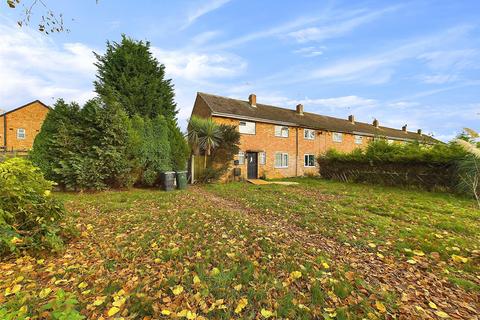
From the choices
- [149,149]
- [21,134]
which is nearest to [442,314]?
[149,149]

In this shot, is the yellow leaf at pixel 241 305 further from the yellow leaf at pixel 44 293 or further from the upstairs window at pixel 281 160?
the upstairs window at pixel 281 160

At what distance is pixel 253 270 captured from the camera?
3244mm

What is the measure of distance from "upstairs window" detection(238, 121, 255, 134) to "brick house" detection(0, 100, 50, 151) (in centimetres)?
2818

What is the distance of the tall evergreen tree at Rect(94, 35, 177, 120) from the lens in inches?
656

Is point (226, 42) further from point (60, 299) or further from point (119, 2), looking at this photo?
point (60, 299)

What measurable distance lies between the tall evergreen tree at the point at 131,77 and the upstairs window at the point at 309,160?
13.9 metres

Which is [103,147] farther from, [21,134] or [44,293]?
[21,134]

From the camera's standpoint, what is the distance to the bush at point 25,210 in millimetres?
3420

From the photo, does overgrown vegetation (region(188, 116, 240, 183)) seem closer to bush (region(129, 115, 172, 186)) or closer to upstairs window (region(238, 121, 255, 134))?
upstairs window (region(238, 121, 255, 134))

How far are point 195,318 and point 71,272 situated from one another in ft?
7.15

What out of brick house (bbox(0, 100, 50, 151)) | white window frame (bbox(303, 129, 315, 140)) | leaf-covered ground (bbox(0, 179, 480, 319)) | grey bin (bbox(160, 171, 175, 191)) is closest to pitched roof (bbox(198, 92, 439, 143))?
white window frame (bbox(303, 129, 315, 140))

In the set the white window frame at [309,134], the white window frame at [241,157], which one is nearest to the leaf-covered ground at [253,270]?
the white window frame at [241,157]

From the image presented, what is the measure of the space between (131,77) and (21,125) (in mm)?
25185

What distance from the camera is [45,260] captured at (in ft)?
11.5
